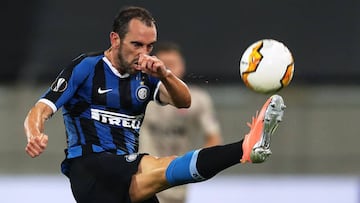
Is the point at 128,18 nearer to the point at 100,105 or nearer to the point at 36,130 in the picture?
the point at 100,105

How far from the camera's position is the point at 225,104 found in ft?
38.1

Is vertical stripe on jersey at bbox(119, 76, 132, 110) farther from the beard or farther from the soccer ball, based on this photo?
the soccer ball

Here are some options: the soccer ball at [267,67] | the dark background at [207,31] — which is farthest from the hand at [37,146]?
the dark background at [207,31]

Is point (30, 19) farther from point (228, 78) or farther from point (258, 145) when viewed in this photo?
point (258, 145)

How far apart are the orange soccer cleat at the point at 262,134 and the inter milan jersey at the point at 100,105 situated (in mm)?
795

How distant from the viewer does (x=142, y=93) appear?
5574 mm

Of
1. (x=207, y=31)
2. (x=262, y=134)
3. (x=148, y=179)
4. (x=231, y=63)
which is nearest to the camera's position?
(x=262, y=134)

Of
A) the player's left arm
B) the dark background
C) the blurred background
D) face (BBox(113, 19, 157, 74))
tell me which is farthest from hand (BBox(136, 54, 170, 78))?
→ the dark background

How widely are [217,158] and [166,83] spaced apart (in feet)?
1.67

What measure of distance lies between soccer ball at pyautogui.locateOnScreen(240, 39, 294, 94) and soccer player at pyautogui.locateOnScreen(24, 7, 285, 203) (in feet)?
0.88

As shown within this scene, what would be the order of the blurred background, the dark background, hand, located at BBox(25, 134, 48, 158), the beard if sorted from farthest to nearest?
the dark background, the blurred background, the beard, hand, located at BBox(25, 134, 48, 158)

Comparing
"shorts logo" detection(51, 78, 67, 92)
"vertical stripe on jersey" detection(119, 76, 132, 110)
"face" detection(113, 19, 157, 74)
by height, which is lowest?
"vertical stripe on jersey" detection(119, 76, 132, 110)

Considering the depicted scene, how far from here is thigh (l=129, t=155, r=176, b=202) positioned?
209 inches

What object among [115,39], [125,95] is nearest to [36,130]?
[125,95]
